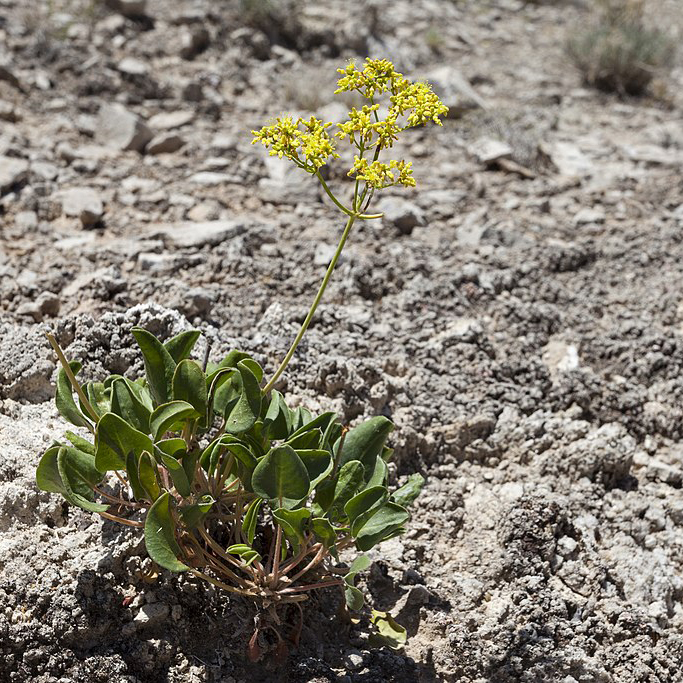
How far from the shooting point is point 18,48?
6344 millimetres

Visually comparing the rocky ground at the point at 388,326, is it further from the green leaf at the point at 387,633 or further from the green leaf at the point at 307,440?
the green leaf at the point at 307,440

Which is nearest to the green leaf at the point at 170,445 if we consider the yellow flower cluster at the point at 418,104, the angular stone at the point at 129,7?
the yellow flower cluster at the point at 418,104

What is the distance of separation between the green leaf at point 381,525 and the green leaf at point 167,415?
65 cm

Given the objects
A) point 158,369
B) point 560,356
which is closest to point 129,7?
point 560,356

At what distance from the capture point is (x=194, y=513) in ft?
7.98

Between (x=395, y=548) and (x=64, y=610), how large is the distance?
4.01 ft

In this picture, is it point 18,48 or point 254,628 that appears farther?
point 18,48

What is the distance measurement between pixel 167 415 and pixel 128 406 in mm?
222

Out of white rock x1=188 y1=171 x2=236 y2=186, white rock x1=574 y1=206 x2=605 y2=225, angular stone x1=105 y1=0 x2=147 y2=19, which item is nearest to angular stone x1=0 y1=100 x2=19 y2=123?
white rock x1=188 y1=171 x2=236 y2=186

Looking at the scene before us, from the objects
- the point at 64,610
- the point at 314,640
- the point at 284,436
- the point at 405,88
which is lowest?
the point at 314,640

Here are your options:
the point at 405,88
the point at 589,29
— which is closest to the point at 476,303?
the point at 405,88

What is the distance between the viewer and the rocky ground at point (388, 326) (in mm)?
2738

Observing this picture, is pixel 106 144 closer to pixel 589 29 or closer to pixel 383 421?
pixel 383 421

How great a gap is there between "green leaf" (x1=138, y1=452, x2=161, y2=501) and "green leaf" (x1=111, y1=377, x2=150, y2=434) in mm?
173
